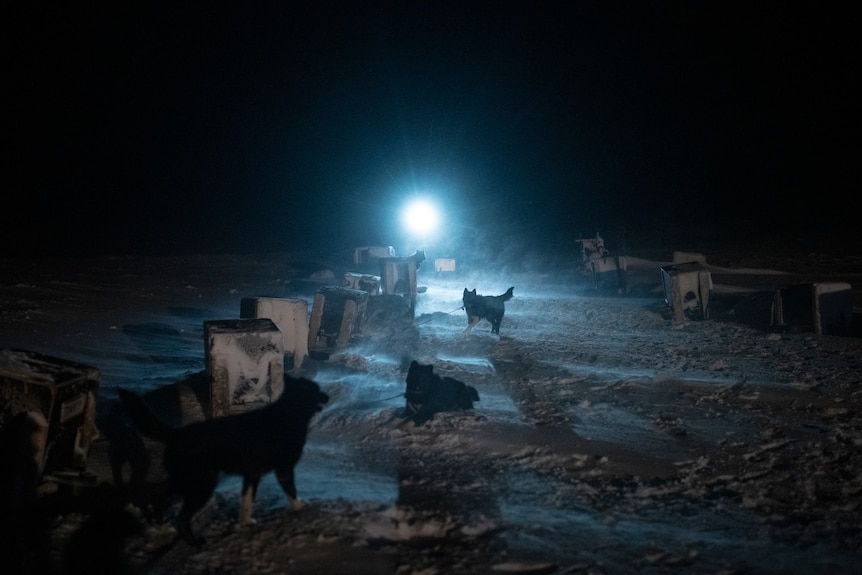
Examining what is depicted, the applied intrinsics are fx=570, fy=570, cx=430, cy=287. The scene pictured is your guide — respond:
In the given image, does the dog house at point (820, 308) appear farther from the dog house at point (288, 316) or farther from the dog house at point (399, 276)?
the dog house at point (288, 316)

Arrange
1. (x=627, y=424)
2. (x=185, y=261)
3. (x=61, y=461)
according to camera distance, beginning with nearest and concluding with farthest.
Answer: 1. (x=61, y=461)
2. (x=627, y=424)
3. (x=185, y=261)

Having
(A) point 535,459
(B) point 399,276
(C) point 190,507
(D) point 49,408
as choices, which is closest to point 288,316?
(D) point 49,408

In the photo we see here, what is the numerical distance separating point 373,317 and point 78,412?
7962mm

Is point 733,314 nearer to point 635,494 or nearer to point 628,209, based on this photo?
point 635,494

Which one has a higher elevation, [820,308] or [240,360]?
[820,308]

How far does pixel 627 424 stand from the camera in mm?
6504

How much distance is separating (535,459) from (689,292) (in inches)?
393

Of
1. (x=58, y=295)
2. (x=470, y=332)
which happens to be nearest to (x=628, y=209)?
(x=470, y=332)

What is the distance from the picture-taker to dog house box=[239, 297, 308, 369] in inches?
351

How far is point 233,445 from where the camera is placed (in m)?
4.00

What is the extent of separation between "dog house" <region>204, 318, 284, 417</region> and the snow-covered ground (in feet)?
2.51

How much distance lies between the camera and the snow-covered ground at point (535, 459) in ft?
12.4

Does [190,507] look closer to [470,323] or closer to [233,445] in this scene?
[233,445]

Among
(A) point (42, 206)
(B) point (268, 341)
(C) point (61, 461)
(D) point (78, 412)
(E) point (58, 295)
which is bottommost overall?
(C) point (61, 461)
